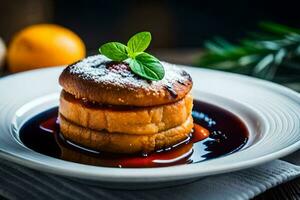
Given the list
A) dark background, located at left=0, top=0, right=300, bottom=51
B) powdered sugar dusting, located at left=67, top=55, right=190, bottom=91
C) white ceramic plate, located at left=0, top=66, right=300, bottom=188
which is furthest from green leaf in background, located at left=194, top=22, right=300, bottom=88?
dark background, located at left=0, top=0, right=300, bottom=51

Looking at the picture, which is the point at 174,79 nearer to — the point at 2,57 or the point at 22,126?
the point at 22,126

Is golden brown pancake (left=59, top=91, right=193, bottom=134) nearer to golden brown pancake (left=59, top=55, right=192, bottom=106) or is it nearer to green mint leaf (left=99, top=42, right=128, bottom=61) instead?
golden brown pancake (left=59, top=55, right=192, bottom=106)

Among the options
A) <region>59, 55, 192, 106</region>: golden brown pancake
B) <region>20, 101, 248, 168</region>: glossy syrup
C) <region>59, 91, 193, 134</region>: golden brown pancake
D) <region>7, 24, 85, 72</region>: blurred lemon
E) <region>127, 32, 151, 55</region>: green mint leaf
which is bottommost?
<region>7, 24, 85, 72</region>: blurred lemon

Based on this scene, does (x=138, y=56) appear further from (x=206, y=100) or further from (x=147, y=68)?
(x=206, y=100)

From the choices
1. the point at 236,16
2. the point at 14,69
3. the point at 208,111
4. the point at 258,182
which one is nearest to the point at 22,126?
the point at 208,111

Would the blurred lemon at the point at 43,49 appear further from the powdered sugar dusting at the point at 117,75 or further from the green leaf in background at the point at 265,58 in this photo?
the powdered sugar dusting at the point at 117,75
